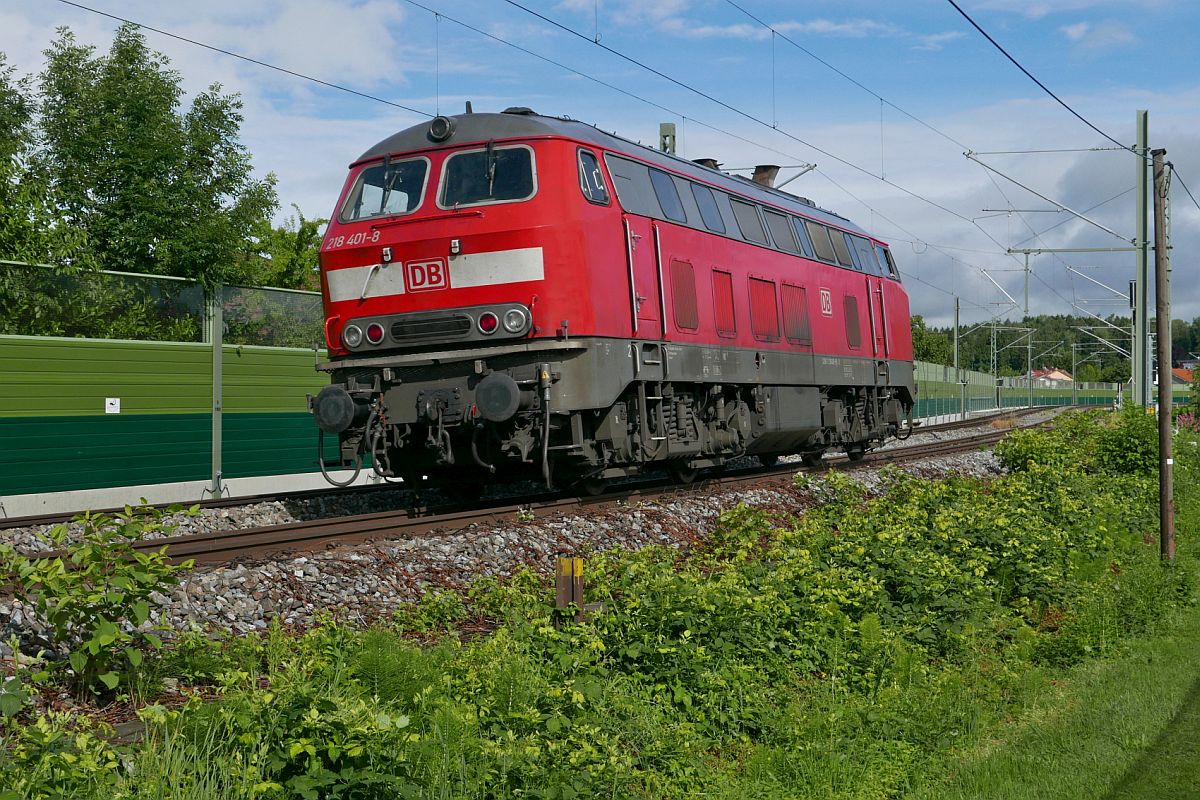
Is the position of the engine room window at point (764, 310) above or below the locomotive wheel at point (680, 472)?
above

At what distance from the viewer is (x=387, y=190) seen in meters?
12.8

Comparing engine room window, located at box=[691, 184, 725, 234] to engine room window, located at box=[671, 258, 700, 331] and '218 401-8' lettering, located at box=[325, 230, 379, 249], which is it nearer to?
engine room window, located at box=[671, 258, 700, 331]

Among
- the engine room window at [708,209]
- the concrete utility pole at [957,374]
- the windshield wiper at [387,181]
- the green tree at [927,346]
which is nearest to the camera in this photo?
the windshield wiper at [387,181]

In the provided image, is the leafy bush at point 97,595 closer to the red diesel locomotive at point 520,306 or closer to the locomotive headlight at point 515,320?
the red diesel locomotive at point 520,306

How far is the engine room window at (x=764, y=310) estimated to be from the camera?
16.1 m

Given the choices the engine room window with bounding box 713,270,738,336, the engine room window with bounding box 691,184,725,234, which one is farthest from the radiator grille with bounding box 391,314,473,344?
the engine room window with bounding box 691,184,725,234

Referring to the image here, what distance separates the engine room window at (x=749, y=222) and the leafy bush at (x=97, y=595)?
11.0 meters

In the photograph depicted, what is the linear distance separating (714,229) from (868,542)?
6297 millimetres

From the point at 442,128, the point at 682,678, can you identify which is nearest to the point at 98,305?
the point at 442,128

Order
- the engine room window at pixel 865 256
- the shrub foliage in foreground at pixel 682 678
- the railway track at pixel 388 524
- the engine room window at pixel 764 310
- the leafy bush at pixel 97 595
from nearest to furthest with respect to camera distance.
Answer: the shrub foliage in foreground at pixel 682 678 < the leafy bush at pixel 97 595 < the railway track at pixel 388 524 < the engine room window at pixel 764 310 < the engine room window at pixel 865 256

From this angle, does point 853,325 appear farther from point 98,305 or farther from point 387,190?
point 98,305

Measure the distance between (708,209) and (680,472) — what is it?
3.60 meters

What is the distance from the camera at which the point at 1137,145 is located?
1069 inches

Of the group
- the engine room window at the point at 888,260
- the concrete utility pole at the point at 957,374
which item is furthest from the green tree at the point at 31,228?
the concrete utility pole at the point at 957,374
